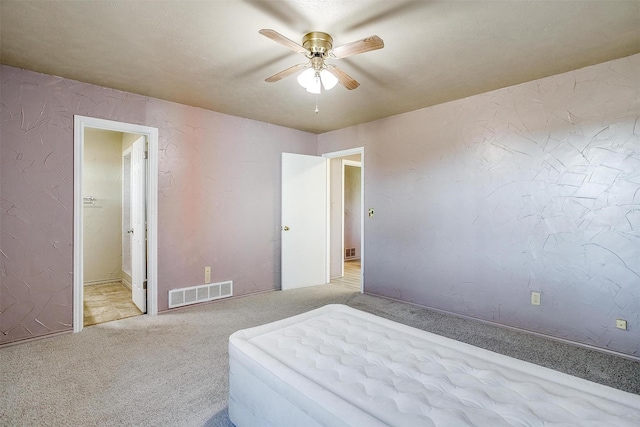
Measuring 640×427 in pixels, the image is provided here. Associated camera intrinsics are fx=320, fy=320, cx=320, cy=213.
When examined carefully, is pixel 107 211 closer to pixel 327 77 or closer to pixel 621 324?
pixel 327 77

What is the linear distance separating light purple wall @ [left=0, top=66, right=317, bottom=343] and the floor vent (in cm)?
8

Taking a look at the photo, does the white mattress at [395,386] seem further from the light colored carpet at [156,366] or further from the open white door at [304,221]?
the open white door at [304,221]

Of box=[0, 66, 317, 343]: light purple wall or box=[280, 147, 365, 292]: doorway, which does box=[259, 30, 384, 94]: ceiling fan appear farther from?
box=[280, 147, 365, 292]: doorway

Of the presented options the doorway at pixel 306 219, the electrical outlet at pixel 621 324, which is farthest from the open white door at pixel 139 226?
the electrical outlet at pixel 621 324

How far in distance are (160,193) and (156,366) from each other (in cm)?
197

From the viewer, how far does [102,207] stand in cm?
523

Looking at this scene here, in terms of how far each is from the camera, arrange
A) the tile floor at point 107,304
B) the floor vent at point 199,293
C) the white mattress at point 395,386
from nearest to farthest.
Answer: the white mattress at point 395,386, the tile floor at point 107,304, the floor vent at point 199,293

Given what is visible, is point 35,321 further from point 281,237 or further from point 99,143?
point 99,143

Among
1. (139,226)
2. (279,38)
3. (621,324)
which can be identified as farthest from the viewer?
(139,226)

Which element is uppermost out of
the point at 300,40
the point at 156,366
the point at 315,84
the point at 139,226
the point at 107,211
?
the point at 300,40

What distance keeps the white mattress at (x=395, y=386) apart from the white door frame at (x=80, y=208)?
2275 millimetres

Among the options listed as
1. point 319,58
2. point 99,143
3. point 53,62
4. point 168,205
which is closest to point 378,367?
point 319,58

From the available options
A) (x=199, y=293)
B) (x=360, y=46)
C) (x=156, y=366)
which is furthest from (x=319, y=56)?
(x=199, y=293)

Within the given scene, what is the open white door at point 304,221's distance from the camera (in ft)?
15.7
